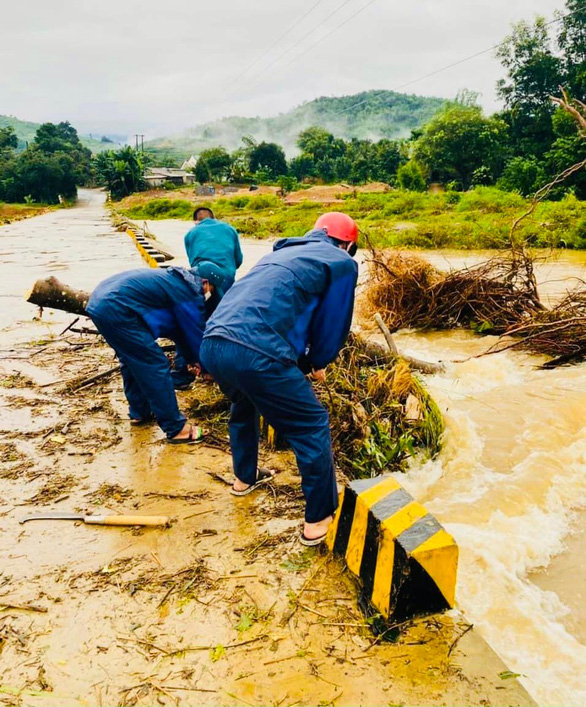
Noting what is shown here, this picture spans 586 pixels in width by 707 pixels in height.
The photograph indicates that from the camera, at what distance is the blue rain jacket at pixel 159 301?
152 inches

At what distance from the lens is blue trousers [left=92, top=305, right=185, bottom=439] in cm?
387

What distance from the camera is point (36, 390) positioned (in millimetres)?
5215

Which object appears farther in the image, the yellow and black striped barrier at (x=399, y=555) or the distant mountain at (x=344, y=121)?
the distant mountain at (x=344, y=121)

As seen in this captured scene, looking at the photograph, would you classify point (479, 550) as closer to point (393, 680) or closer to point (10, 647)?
point (393, 680)

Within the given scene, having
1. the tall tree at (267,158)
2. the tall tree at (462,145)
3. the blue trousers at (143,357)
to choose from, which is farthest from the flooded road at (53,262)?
the tall tree at (267,158)

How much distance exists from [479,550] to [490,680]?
3.67 ft

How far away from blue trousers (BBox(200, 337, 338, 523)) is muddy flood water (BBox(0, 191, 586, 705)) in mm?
340

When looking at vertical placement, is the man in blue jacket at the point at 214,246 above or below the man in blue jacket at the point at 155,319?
above

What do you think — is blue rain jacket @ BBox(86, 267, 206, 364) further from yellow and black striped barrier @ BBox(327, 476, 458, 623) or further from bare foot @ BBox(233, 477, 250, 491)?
yellow and black striped barrier @ BBox(327, 476, 458, 623)

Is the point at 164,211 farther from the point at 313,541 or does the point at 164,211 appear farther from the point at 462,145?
the point at 313,541

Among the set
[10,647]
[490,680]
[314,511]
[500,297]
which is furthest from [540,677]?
[500,297]

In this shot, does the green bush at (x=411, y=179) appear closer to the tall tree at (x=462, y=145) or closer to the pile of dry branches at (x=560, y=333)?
the tall tree at (x=462, y=145)

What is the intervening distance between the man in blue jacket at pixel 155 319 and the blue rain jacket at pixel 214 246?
0.86 feet

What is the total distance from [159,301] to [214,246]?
2.63ft
